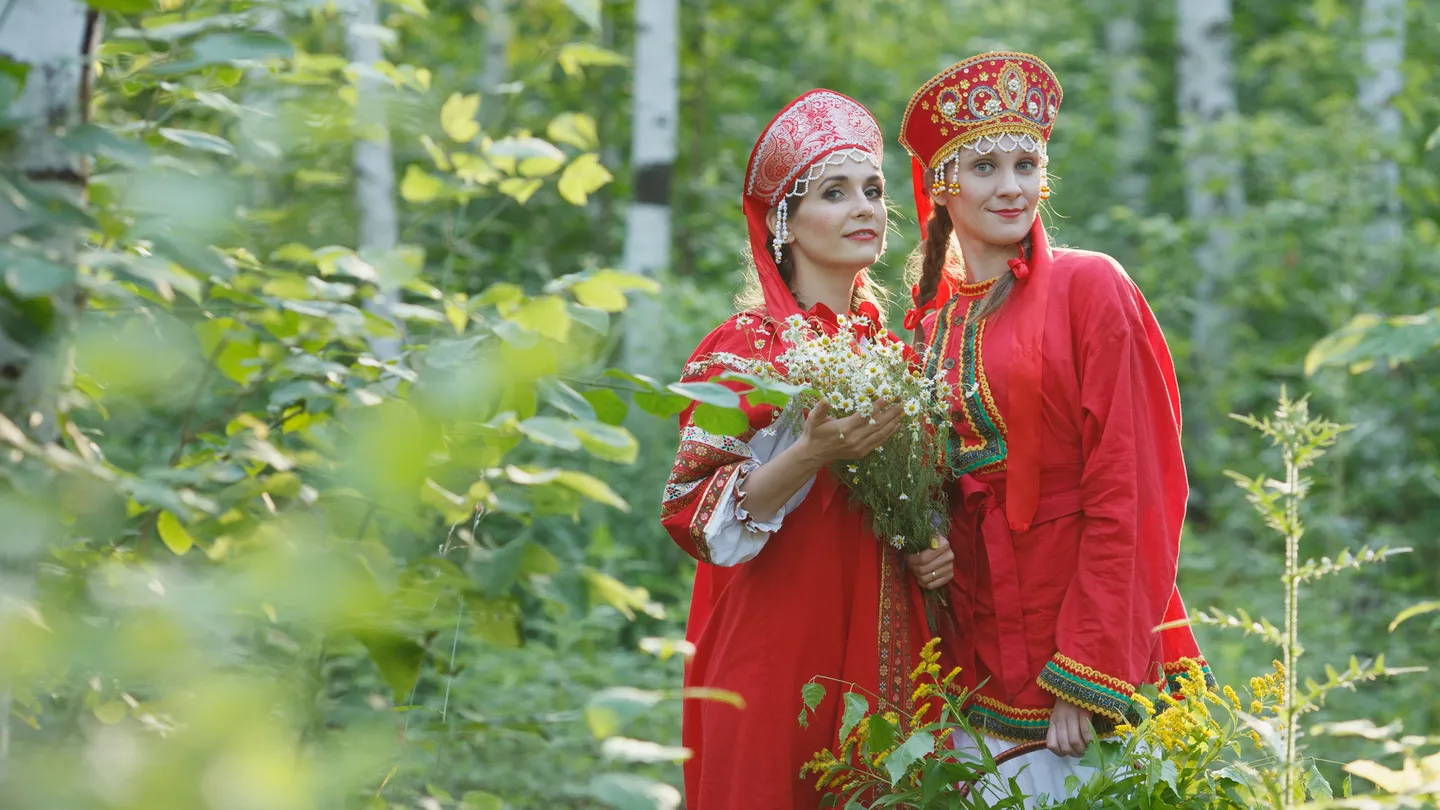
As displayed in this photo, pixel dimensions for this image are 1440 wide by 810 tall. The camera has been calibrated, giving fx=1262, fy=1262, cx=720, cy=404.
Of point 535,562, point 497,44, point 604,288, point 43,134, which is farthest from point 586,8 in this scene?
point 497,44

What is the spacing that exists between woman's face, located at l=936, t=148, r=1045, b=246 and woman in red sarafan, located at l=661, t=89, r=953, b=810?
20 cm

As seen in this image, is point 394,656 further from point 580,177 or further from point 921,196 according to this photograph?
point 921,196

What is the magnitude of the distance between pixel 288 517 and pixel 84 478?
219mm

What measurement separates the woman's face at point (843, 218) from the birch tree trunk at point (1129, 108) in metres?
8.33

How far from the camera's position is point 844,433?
2.28 m

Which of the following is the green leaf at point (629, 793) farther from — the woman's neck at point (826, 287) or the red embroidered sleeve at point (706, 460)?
the woman's neck at point (826, 287)

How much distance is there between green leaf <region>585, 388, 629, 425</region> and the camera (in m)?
1.47

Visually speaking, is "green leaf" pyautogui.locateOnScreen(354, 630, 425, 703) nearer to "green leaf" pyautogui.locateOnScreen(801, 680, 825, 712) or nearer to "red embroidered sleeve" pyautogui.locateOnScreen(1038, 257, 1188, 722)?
"green leaf" pyautogui.locateOnScreen(801, 680, 825, 712)

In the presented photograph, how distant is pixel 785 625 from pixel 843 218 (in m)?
0.85

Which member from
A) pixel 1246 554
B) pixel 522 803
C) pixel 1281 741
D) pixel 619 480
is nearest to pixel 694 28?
pixel 619 480

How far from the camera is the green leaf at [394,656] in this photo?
123 centimetres

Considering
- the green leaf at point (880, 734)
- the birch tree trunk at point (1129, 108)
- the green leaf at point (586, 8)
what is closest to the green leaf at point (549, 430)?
the green leaf at point (586, 8)

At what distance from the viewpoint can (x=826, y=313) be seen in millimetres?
2729

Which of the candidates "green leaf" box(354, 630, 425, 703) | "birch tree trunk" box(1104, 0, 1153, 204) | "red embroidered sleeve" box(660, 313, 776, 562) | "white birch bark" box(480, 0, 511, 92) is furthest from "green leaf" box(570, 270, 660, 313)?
"birch tree trunk" box(1104, 0, 1153, 204)
